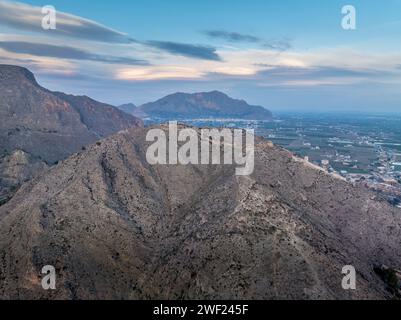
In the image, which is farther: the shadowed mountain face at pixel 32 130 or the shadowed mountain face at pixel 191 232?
the shadowed mountain face at pixel 32 130

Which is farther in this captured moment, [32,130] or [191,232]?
[32,130]

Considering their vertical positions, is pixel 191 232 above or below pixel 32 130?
below

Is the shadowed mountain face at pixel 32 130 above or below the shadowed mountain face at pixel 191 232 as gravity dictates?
above

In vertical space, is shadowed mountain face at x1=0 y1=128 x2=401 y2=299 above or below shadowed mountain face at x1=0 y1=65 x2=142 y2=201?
below

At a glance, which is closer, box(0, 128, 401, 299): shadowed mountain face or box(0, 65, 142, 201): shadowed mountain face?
box(0, 128, 401, 299): shadowed mountain face
